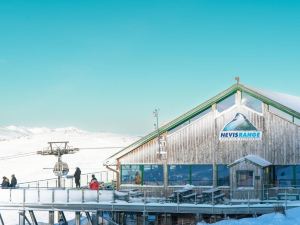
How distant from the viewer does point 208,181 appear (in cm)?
3450

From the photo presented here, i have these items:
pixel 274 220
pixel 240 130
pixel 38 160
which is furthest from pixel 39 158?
pixel 274 220

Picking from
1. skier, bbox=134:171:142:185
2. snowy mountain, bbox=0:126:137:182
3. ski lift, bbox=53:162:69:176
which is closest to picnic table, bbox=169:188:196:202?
skier, bbox=134:171:142:185

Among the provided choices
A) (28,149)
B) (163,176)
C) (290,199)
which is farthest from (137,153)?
(28,149)

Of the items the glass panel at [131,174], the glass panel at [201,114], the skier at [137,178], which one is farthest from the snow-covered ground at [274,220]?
the glass panel at [131,174]

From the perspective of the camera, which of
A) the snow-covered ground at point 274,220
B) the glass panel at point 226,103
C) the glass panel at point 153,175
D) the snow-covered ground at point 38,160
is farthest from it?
the snow-covered ground at point 38,160

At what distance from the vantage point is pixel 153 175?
35.7 m

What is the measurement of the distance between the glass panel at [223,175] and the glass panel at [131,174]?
16.3 ft

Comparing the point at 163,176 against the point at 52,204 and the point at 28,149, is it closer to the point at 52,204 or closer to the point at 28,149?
the point at 52,204

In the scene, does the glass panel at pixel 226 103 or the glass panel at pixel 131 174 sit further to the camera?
the glass panel at pixel 131 174

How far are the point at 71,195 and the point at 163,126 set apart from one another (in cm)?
711

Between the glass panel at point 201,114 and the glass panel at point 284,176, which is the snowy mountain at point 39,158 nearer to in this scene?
the glass panel at point 201,114

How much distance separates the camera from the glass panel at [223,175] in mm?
34031

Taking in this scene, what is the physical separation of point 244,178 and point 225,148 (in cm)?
222

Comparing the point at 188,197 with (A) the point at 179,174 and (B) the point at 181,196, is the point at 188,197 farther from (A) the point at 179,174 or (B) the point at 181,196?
(A) the point at 179,174
